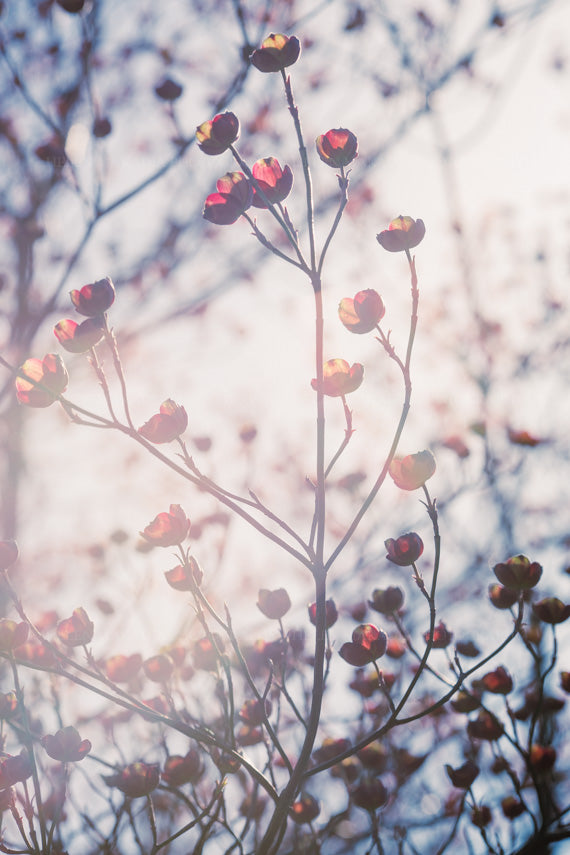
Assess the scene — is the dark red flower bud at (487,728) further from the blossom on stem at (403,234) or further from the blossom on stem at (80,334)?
the blossom on stem at (80,334)

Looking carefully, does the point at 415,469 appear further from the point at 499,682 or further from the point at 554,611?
the point at 499,682

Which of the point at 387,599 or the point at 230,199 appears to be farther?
the point at 387,599

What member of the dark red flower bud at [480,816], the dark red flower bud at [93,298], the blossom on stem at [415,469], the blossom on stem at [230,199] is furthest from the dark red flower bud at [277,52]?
the dark red flower bud at [480,816]

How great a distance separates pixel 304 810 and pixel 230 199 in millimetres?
1524

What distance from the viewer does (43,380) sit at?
3.72 feet

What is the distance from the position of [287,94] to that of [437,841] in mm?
3767

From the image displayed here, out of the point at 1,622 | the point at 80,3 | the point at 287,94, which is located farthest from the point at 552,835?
the point at 80,3

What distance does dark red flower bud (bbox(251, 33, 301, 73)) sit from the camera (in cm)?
→ 123

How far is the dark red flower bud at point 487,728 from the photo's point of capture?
5.27 ft

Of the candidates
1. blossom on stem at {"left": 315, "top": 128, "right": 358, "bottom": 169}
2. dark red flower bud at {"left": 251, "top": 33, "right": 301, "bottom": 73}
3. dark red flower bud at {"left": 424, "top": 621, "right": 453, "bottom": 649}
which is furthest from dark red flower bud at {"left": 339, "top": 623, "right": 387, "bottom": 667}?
dark red flower bud at {"left": 251, "top": 33, "right": 301, "bottom": 73}

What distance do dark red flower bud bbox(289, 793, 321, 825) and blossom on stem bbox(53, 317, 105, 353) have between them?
1.30m

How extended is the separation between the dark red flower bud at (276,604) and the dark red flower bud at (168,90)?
1.97 meters

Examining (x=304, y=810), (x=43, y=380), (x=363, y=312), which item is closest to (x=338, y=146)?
(x=363, y=312)

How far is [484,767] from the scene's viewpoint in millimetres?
3016
